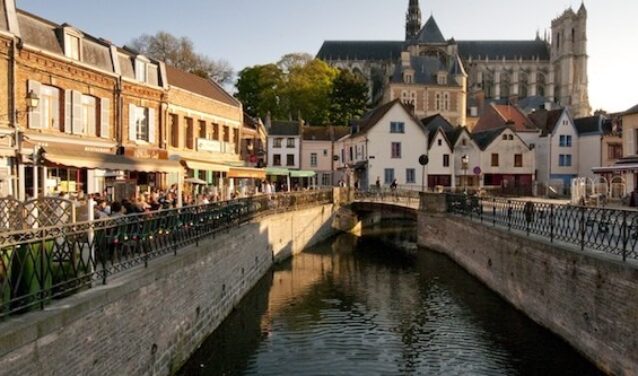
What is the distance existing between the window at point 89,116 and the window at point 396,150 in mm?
30423

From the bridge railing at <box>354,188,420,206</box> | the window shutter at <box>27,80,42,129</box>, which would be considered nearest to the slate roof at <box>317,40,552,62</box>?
the bridge railing at <box>354,188,420,206</box>

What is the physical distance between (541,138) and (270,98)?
3135 cm

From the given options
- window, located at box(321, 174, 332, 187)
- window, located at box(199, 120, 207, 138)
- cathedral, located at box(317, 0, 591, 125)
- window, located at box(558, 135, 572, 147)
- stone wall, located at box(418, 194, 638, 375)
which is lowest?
stone wall, located at box(418, 194, 638, 375)

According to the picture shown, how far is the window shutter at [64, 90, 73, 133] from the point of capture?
2006 centimetres

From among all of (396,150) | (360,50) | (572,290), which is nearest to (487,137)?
(396,150)

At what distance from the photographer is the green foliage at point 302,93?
6769cm

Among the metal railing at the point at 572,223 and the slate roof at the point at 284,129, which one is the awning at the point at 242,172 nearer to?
the metal railing at the point at 572,223

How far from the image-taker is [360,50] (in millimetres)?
113125

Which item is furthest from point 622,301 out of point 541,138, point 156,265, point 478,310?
point 541,138

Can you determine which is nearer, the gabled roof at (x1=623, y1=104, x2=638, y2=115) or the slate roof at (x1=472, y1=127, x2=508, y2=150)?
the gabled roof at (x1=623, y1=104, x2=638, y2=115)

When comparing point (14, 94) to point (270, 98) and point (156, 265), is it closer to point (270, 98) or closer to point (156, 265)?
point (156, 265)

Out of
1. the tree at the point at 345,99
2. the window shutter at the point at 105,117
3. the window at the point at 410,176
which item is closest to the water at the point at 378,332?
the window shutter at the point at 105,117

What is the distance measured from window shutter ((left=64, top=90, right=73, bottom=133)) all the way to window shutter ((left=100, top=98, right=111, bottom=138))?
174 cm

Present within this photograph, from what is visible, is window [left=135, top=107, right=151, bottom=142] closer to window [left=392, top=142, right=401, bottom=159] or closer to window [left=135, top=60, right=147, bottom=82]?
window [left=135, top=60, right=147, bottom=82]
